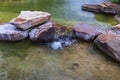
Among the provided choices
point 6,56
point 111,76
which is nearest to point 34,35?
point 6,56

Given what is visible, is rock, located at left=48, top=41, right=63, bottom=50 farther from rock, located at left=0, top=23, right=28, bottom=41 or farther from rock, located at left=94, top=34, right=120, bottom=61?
rock, located at left=94, top=34, right=120, bottom=61

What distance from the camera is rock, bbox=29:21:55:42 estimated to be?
5645 mm

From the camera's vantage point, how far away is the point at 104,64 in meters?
4.71

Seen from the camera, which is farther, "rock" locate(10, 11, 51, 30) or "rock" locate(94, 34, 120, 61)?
"rock" locate(10, 11, 51, 30)

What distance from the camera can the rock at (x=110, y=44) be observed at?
15.8 ft

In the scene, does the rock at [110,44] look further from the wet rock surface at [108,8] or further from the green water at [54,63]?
the wet rock surface at [108,8]

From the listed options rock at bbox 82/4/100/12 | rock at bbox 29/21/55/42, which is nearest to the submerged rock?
rock at bbox 29/21/55/42

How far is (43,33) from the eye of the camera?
18.5 ft

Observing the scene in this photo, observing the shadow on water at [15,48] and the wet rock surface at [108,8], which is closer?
the shadow on water at [15,48]

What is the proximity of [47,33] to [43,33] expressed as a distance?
0.41ft

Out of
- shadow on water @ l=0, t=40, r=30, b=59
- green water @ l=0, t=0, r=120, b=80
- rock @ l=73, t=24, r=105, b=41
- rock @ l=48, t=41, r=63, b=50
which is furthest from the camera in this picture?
rock @ l=73, t=24, r=105, b=41

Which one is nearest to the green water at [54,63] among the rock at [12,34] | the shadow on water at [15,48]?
the shadow on water at [15,48]

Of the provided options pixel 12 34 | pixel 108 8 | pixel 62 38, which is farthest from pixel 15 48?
pixel 108 8

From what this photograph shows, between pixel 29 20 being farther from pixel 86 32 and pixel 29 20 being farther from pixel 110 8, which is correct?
pixel 110 8
